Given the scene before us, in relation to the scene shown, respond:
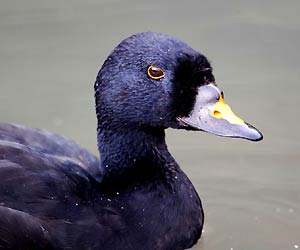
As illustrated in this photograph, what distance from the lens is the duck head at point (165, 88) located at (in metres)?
4.44

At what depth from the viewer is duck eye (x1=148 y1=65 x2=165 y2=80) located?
4453 millimetres

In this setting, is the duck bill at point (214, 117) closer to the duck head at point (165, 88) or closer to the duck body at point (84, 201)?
the duck head at point (165, 88)

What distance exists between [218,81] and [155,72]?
1801 millimetres

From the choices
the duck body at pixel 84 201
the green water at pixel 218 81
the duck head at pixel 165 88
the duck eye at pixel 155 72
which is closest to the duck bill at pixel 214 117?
the duck head at pixel 165 88

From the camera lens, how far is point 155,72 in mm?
4469

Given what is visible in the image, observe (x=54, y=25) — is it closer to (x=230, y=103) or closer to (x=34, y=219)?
(x=230, y=103)

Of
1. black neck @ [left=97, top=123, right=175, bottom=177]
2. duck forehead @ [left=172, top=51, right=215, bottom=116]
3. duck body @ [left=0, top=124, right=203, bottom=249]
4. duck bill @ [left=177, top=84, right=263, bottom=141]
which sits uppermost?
duck forehead @ [left=172, top=51, right=215, bottom=116]

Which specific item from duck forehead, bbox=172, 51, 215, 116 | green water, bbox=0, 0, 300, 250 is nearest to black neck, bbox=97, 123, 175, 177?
duck forehead, bbox=172, 51, 215, 116

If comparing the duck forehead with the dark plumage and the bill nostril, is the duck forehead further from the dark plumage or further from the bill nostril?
the bill nostril

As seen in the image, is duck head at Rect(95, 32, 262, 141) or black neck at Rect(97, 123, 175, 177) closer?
duck head at Rect(95, 32, 262, 141)

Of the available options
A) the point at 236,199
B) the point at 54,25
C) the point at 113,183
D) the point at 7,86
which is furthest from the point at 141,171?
the point at 54,25

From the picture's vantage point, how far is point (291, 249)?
4.86 meters

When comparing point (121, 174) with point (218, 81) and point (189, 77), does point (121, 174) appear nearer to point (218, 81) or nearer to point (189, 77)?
point (189, 77)

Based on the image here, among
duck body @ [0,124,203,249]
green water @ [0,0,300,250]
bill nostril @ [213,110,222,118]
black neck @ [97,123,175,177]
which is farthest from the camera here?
green water @ [0,0,300,250]
